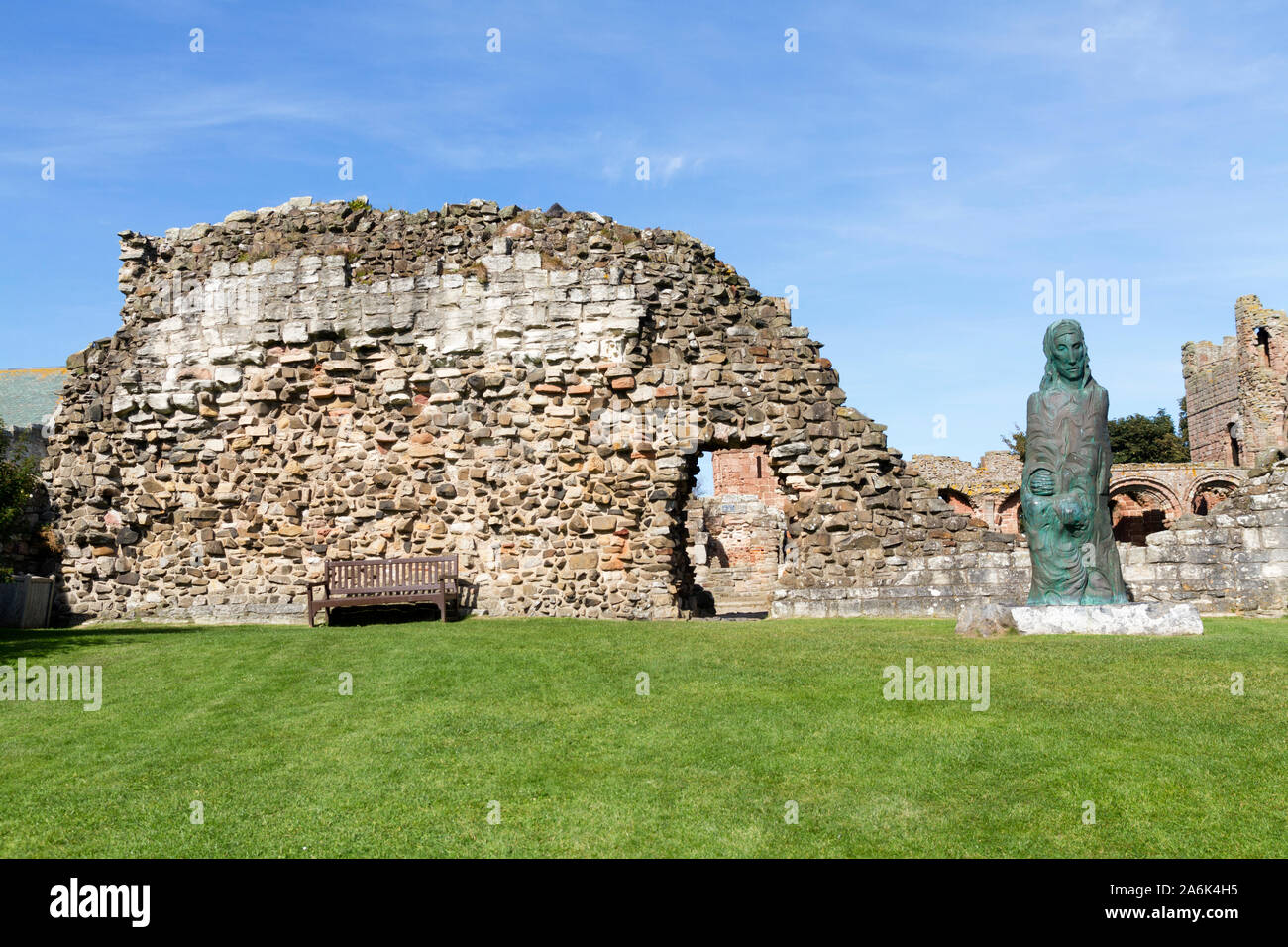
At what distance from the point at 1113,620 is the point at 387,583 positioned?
9795mm

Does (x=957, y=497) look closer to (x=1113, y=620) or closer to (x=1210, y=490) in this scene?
(x=1210, y=490)

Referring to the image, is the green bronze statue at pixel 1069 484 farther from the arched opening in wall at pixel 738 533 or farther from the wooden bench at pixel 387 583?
the arched opening in wall at pixel 738 533

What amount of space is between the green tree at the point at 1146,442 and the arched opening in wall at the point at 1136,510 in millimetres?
17794

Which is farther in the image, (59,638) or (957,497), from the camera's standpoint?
(957,497)

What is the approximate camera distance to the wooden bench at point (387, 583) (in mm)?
14836

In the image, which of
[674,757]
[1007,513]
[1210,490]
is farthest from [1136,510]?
[674,757]

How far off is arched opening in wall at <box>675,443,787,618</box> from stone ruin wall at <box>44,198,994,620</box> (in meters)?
8.17

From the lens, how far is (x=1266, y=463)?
15977 mm

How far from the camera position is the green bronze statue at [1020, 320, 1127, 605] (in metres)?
11.0

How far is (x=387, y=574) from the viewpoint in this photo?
15.3 metres

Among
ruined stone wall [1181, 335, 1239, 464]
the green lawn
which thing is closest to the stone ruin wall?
the green lawn
